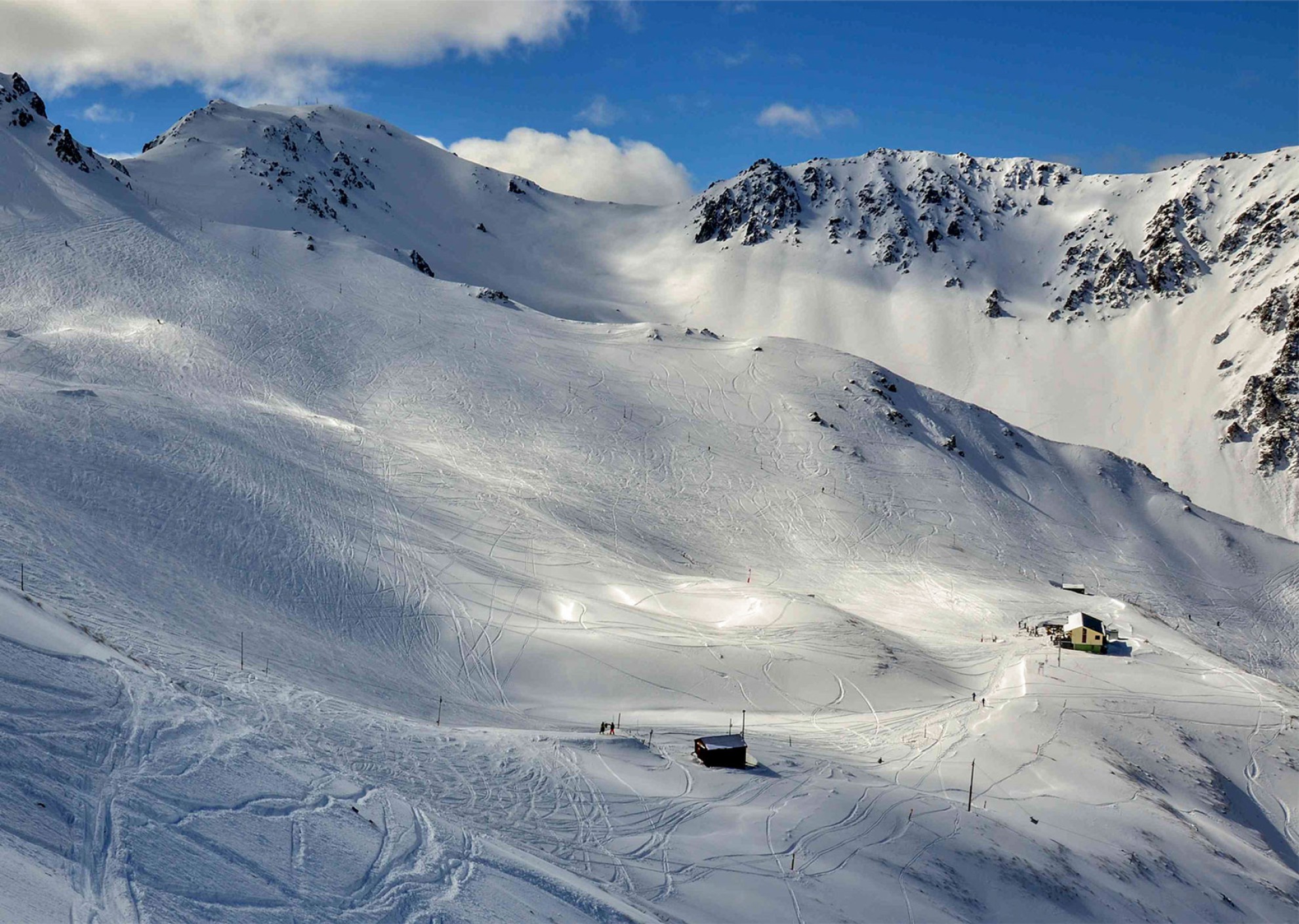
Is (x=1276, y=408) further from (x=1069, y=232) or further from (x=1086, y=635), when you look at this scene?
(x=1086, y=635)

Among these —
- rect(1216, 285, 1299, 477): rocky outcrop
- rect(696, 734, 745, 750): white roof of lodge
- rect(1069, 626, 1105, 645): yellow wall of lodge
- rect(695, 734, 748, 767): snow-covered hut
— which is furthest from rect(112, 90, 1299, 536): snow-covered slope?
rect(695, 734, 748, 767): snow-covered hut

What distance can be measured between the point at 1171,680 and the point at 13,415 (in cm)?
4786

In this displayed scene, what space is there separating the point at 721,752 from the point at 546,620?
11706 millimetres

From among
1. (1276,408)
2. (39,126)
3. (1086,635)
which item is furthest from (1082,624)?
(39,126)

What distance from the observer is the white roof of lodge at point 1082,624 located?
41406 mm

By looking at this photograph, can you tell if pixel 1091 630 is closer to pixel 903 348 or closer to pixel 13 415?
pixel 13 415

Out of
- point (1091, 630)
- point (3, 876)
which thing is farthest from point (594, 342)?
point (3, 876)

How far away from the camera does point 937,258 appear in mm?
152500

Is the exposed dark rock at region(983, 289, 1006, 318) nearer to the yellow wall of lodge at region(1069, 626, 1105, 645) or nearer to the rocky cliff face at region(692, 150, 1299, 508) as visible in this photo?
the rocky cliff face at region(692, 150, 1299, 508)

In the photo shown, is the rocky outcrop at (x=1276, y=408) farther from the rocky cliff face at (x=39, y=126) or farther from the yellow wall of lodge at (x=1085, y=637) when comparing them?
the rocky cliff face at (x=39, y=126)

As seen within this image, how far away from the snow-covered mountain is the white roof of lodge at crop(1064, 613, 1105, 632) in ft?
5.77

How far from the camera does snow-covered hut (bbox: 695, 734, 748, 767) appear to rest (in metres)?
23.8

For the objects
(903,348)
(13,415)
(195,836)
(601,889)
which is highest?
(903,348)

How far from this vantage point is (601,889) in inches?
635
